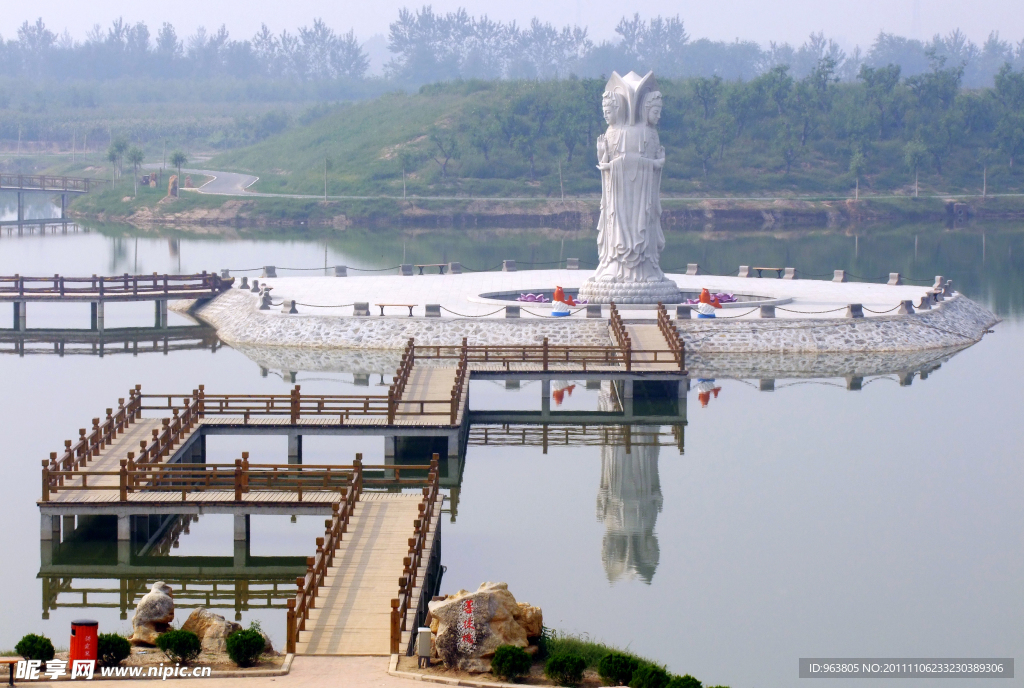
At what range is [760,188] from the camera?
130000mm

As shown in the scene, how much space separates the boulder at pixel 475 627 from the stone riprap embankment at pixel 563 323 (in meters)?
27.9

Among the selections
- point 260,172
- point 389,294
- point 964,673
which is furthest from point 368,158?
point 964,673

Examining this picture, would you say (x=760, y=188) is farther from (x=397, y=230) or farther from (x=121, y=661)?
(x=121, y=661)

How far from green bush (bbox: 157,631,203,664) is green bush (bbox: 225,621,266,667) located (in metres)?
0.46

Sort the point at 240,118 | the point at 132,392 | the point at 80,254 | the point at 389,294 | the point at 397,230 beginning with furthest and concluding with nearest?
1. the point at 240,118
2. the point at 397,230
3. the point at 80,254
4. the point at 389,294
5. the point at 132,392

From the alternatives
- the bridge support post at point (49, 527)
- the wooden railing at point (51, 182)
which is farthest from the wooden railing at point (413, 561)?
the wooden railing at point (51, 182)

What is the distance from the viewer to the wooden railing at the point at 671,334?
4356 centimetres

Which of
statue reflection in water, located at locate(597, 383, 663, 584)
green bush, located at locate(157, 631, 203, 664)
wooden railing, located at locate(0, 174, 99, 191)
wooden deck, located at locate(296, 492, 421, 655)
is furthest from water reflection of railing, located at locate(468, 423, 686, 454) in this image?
wooden railing, located at locate(0, 174, 99, 191)

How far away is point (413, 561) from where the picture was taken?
2475cm

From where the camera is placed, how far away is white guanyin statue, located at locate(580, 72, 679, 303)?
170ft

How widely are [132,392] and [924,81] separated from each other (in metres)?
122

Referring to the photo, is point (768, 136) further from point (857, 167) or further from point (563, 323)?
point (563, 323)

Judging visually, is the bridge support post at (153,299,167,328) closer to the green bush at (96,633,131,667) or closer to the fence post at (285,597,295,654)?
the fence post at (285,597,295,654)

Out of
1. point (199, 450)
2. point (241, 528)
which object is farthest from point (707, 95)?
point (241, 528)
